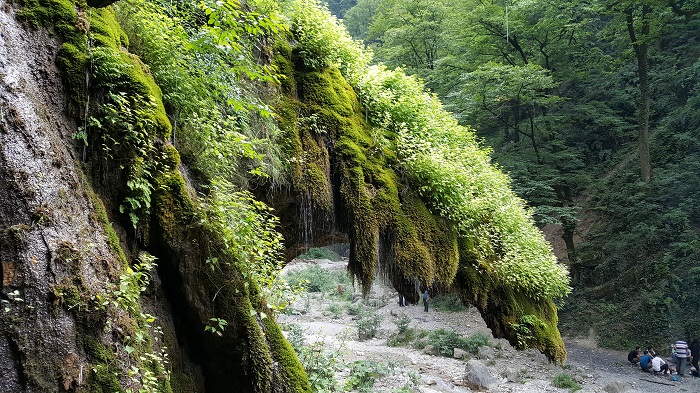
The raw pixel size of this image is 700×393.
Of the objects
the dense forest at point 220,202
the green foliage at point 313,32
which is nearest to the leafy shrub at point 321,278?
the dense forest at point 220,202

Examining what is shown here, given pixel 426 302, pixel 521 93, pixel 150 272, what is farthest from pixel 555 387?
pixel 150 272

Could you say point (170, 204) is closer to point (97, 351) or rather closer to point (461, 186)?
point (97, 351)

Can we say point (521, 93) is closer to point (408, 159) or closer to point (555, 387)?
point (555, 387)

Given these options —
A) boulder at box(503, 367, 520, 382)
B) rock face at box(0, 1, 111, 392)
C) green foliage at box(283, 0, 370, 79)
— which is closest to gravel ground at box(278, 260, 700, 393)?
boulder at box(503, 367, 520, 382)

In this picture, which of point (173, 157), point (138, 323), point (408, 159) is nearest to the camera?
point (138, 323)

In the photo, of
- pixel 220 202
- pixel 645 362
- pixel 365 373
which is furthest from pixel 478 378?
pixel 220 202

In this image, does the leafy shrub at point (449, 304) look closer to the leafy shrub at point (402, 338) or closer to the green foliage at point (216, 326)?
the leafy shrub at point (402, 338)

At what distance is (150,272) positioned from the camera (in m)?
3.74

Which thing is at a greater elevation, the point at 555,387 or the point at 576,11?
the point at 576,11

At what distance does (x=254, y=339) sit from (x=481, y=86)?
1548cm

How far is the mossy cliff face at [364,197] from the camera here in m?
6.46

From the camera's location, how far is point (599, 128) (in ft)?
70.4

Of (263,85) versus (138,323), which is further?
(263,85)

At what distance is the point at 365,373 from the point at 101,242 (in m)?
9.27
